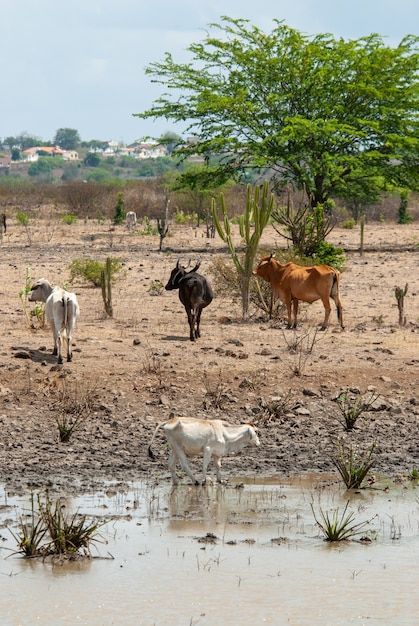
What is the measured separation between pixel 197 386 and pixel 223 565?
5.17 m

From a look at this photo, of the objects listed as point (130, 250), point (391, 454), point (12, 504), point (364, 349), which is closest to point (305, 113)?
point (130, 250)

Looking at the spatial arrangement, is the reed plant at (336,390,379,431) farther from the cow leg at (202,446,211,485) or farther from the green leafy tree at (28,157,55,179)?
the green leafy tree at (28,157,55,179)

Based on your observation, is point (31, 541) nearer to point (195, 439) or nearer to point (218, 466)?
point (195, 439)

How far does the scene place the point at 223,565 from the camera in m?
7.57

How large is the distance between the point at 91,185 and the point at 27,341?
39041 millimetres

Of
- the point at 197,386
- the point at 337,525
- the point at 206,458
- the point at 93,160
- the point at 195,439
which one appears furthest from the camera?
the point at 93,160

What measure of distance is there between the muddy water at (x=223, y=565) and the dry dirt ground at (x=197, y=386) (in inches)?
31.0

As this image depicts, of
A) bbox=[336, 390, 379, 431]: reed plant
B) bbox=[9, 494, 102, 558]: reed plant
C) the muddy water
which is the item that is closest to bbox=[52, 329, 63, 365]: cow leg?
bbox=[336, 390, 379, 431]: reed plant

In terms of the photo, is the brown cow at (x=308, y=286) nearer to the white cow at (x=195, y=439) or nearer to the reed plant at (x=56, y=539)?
the white cow at (x=195, y=439)

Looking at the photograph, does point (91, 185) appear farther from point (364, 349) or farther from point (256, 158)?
point (364, 349)

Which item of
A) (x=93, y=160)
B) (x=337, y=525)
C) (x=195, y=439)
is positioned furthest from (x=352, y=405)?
(x=93, y=160)

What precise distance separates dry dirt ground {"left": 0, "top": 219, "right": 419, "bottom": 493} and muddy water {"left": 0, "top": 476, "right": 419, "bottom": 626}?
788 mm

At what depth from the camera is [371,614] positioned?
6758mm

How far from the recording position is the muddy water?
6.77 m
